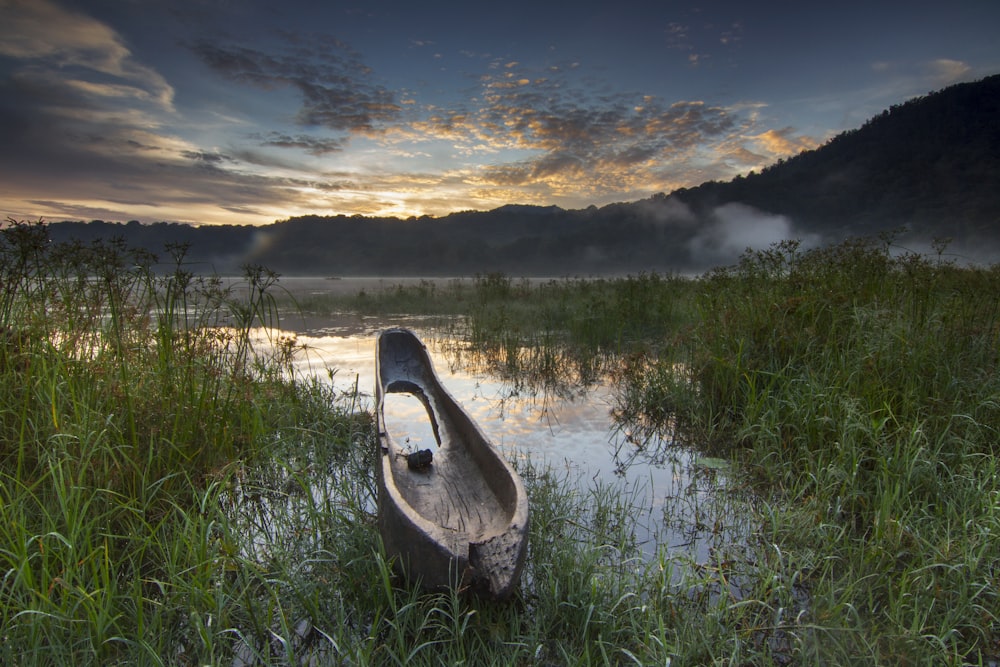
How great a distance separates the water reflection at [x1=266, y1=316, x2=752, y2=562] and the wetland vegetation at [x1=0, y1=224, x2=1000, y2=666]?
161 millimetres

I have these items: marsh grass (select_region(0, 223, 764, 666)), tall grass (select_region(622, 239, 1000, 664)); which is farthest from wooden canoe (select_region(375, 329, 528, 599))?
tall grass (select_region(622, 239, 1000, 664))

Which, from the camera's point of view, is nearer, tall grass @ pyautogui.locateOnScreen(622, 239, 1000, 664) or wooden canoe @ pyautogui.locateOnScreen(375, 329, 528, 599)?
wooden canoe @ pyautogui.locateOnScreen(375, 329, 528, 599)

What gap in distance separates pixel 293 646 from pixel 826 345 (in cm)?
486

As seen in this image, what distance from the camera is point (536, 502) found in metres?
3.52

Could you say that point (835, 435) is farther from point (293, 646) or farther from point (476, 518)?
point (293, 646)

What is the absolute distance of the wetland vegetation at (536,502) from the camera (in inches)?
84.3

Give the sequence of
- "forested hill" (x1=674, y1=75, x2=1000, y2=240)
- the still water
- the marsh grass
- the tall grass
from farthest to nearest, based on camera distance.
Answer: "forested hill" (x1=674, y1=75, x2=1000, y2=240), the still water, the tall grass, the marsh grass

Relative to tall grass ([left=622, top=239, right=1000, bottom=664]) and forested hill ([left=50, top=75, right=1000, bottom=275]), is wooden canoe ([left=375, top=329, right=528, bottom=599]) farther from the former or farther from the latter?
forested hill ([left=50, top=75, right=1000, bottom=275])

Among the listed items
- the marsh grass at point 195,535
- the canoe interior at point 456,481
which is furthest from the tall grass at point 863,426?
the canoe interior at point 456,481

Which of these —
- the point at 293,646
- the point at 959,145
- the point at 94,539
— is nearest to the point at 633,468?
the point at 293,646

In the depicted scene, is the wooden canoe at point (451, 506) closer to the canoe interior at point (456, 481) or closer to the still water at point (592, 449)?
the canoe interior at point (456, 481)

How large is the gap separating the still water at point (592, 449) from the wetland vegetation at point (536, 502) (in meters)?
0.14

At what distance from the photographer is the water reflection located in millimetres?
3304

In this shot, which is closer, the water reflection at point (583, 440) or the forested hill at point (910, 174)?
the water reflection at point (583, 440)
